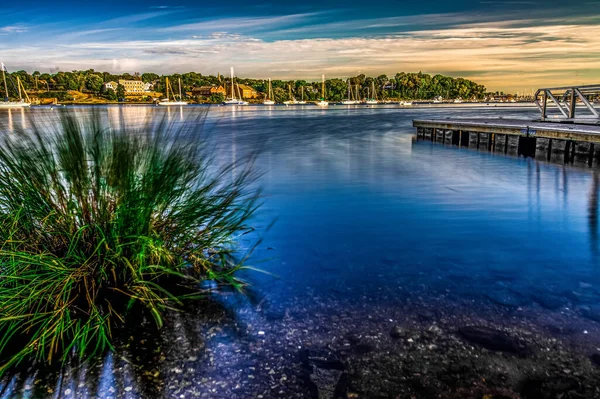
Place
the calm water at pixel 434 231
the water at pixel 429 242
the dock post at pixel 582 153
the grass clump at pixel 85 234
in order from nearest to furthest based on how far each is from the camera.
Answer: the grass clump at pixel 85 234 < the water at pixel 429 242 < the calm water at pixel 434 231 < the dock post at pixel 582 153

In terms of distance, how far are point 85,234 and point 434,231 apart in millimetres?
6476

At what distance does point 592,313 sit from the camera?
5781mm

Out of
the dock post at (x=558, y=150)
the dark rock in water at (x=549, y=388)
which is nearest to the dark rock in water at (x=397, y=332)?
the dark rock in water at (x=549, y=388)

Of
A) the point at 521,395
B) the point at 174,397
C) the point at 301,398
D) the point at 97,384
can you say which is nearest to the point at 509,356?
the point at 521,395

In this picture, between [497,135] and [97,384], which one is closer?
[97,384]

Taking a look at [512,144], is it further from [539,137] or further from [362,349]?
[362,349]

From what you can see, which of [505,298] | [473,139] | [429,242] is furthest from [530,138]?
[505,298]

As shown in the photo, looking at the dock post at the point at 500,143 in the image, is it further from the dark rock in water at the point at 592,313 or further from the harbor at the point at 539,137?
the dark rock in water at the point at 592,313

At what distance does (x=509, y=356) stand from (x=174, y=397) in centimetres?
312

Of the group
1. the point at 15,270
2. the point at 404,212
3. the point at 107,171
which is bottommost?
the point at 404,212

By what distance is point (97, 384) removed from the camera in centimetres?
433

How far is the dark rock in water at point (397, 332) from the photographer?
523cm

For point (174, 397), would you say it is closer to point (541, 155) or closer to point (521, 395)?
point (521, 395)

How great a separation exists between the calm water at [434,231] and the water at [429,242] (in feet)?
0.08
